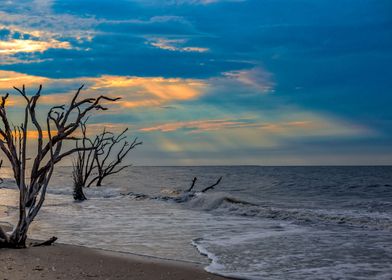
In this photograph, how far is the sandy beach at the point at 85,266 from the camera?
615cm

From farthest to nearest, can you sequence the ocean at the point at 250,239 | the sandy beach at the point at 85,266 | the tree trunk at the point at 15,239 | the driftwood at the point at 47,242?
Answer: 1. the driftwood at the point at 47,242
2. the tree trunk at the point at 15,239
3. the ocean at the point at 250,239
4. the sandy beach at the point at 85,266

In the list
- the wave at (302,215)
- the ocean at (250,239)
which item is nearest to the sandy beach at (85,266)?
the ocean at (250,239)

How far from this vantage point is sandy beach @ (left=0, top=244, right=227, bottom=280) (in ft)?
20.2

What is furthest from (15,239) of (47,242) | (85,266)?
(85,266)

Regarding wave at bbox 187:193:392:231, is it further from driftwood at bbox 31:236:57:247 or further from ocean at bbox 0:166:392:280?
driftwood at bbox 31:236:57:247

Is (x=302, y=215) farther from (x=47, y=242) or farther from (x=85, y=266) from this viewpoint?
(x=85, y=266)

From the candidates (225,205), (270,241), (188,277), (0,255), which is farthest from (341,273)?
(225,205)

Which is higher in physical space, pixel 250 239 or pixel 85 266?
pixel 85 266

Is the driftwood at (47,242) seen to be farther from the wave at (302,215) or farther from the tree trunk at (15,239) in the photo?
the wave at (302,215)

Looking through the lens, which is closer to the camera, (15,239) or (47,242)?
(15,239)

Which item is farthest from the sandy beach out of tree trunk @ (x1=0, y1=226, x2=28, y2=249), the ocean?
the ocean

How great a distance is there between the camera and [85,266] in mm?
6820

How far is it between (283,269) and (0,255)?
4.30 m

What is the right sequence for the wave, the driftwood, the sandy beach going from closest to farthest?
1. the sandy beach
2. the driftwood
3. the wave
